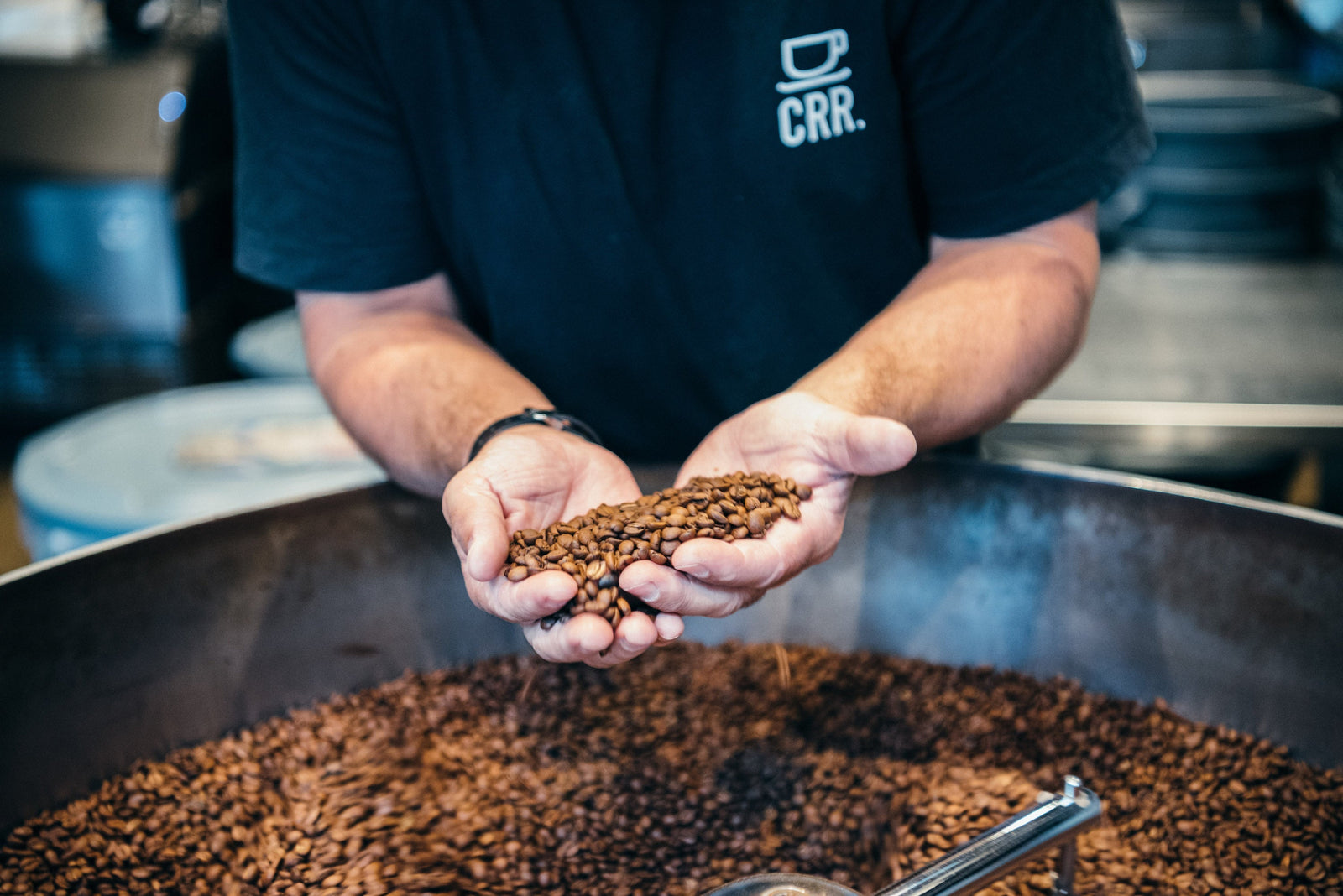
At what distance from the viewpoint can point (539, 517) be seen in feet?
3.49

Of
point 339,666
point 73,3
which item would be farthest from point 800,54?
point 73,3

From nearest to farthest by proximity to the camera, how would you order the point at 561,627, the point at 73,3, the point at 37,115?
the point at 561,627
the point at 37,115
the point at 73,3

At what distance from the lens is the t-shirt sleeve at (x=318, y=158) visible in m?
1.26

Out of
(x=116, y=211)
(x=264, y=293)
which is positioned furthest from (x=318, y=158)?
(x=264, y=293)

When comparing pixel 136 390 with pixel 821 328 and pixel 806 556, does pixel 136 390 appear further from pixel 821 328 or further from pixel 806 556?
pixel 806 556

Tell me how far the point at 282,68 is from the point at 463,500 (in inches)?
25.9

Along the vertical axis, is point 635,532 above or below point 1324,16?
below

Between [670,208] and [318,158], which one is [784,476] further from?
[318,158]

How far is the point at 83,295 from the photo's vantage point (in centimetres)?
322

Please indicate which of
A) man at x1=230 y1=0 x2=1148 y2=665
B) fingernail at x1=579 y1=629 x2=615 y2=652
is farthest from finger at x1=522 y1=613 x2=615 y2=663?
man at x1=230 y1=0 x2=1148 y2=665

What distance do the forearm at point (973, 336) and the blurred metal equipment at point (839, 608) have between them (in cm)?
11

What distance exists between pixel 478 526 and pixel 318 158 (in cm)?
65

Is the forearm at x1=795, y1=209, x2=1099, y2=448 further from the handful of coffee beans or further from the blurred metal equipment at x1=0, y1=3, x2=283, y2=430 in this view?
the blurred metal equipment at x1=0, y1=3, x2=283, y2=430

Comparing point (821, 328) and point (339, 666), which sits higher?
point (821, 328)
